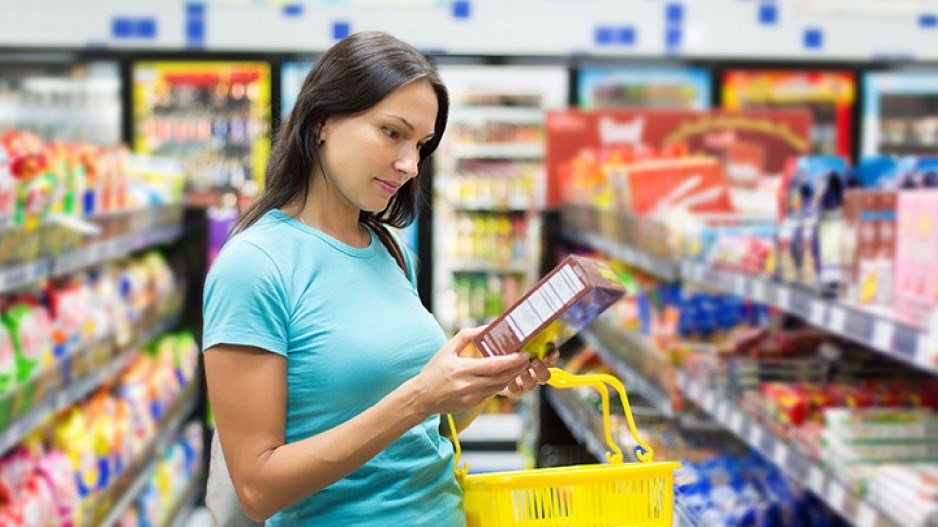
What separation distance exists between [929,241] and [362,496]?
1.08 meters

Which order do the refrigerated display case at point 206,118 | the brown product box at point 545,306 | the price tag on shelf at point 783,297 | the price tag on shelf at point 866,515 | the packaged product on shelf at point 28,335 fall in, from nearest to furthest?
1. the brown product box at point 545,306
2. the price tag on shelf at point 866,515
3. the price tag on shelf at point 783,297
4. the packaged product on shelf at point 28,335
5. the refrigerated display case at point 206,118

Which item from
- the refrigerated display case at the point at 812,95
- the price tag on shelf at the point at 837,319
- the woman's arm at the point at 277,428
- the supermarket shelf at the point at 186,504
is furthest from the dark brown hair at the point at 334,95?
the refrigerated display case at the point at 812,95

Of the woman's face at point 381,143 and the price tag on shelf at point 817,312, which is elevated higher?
the woman's face at point 381,143

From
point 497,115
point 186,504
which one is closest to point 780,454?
point 186,504

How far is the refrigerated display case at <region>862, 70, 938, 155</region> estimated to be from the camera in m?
6.76

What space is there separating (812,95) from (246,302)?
599 cm

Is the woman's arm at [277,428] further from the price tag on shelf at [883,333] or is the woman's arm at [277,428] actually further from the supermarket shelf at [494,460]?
the supermarket shelf at [494,460]

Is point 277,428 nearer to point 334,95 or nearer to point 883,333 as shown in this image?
point 334,95

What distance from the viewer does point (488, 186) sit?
23.5 ft

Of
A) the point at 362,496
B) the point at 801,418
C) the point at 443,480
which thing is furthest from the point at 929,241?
the point at 362,496

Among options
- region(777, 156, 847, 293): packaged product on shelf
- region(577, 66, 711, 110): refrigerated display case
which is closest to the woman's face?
region(777, 156, 847, 293): packaged product on shelf

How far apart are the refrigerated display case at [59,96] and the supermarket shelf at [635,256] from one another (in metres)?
3.01

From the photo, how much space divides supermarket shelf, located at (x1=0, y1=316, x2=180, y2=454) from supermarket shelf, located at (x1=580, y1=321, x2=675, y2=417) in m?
1.80

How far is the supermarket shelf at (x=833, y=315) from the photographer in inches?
69.5
